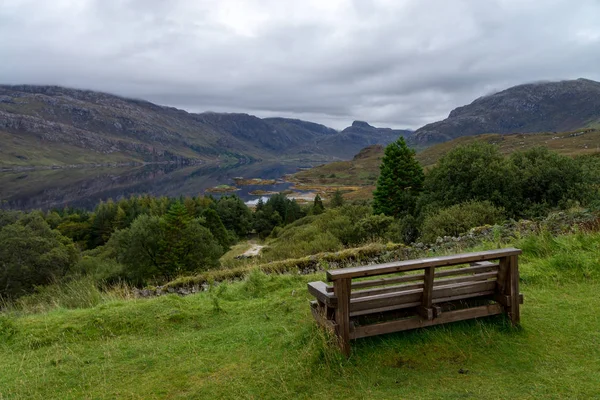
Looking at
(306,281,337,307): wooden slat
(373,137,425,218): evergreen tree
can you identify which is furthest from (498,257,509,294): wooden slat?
(373,137,425,218): evergreen tree

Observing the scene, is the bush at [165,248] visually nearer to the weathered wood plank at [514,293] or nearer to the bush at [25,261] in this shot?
the bush at [25,261]

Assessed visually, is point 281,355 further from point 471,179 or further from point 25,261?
point 25,261

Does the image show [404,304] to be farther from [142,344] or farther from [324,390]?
[142,344]

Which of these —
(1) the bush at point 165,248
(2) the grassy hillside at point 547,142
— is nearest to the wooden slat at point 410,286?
(1) the bush at point 165,248

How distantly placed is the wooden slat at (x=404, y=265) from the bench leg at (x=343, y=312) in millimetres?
142

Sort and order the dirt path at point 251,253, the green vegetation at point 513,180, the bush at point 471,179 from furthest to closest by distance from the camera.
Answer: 1. the dirt path at point 251,253
2. the bush at point 471,179
3. the green vegetation at point 513,180

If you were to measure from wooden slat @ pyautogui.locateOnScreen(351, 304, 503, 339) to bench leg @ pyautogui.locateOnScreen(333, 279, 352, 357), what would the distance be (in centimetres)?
15

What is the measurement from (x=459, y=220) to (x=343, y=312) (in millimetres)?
16017

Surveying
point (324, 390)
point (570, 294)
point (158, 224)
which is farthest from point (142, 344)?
point (158, 224)

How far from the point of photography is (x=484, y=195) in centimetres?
2470

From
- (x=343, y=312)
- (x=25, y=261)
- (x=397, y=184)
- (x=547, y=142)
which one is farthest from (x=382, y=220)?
(x=547, y=142)

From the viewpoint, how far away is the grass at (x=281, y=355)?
14.9ft

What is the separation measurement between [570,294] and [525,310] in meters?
1.46

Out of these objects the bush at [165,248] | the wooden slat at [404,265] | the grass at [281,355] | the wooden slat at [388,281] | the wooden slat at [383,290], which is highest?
the wooden slat at [404,265]
